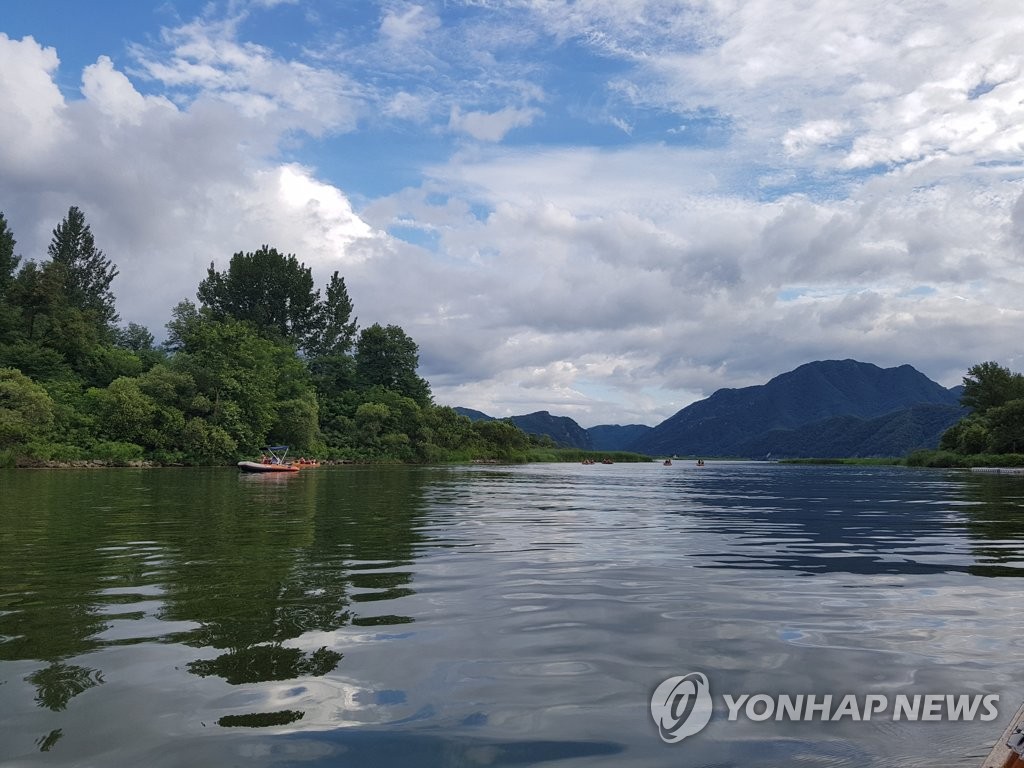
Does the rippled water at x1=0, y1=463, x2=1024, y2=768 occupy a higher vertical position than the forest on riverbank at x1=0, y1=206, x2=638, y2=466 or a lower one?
lower

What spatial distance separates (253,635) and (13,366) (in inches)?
3281

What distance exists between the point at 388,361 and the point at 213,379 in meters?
45.0

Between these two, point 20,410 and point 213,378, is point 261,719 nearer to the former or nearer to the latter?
point 20,410

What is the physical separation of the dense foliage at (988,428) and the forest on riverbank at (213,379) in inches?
2921

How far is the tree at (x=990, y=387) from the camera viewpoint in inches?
4254

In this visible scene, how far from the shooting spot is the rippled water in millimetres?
4602

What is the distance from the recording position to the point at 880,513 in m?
24.3

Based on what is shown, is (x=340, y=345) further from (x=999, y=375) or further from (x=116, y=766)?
(x=116, y=766)

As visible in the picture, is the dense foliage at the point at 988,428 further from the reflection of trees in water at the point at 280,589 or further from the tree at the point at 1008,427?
the reflection of trees in water at the point at 280,589

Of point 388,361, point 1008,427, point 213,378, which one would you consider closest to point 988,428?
point 1008,427

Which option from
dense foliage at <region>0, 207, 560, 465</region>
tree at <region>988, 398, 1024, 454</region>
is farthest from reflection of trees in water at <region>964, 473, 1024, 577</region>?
tree at <region>988, 398, 1024, 454</region>

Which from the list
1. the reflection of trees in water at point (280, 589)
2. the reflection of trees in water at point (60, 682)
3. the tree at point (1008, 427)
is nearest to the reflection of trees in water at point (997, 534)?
the reflection of trees in water at point (280, 589)

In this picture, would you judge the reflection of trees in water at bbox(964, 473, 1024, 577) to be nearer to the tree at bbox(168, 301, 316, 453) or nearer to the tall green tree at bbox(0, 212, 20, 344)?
the tree at bbox(168, 301, 316, 453)

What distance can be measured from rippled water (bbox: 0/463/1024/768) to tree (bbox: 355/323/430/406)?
107903 millimetres
